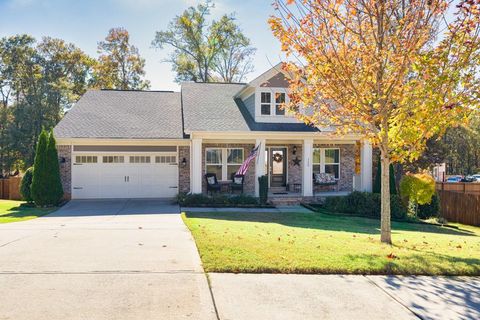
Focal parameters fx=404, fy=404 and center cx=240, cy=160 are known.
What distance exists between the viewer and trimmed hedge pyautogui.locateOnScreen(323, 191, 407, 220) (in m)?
16.5

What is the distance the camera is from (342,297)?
520 cm

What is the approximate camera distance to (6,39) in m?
33.9

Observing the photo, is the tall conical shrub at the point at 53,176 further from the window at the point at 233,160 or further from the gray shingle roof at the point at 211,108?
the window at the point at 233,160

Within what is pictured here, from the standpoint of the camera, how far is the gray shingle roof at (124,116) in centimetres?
1863

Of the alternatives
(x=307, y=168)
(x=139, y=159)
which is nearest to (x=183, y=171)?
(x=139, y=159)

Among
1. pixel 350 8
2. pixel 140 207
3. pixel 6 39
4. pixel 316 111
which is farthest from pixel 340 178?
pixel 6 39

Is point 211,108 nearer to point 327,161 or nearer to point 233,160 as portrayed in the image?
point 233,160

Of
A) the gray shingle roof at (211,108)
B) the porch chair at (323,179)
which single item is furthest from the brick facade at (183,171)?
the porch chair at (323,179)

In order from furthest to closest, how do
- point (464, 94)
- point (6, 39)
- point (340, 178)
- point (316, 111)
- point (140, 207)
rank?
point (6, 39) → point (340, 178) → point (140, 207) → point (316, 111) → point (464, 94)

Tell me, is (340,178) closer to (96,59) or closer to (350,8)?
(350,8)

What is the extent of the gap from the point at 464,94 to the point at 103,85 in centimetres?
3459

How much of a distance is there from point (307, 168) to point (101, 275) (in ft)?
44.0

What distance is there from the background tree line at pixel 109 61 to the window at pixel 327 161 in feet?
68.4

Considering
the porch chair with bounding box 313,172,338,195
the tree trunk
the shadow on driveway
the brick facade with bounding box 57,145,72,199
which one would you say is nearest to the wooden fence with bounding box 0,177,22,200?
the brick facade with bounding box 57,145,72,199
